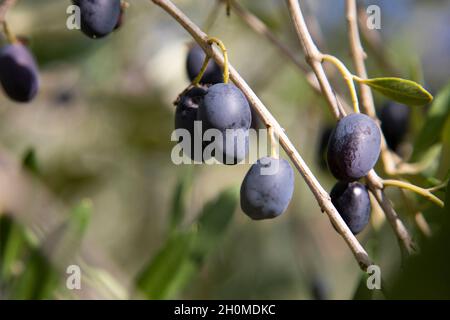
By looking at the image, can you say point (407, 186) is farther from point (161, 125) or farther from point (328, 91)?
point (161, 125)

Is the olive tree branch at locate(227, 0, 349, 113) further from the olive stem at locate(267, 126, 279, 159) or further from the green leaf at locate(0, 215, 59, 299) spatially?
the green leaf at locate(0, 215, 59, 299)

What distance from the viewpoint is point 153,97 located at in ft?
7.86

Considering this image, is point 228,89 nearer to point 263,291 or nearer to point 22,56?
point 22,56

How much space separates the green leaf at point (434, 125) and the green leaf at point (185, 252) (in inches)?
13.6

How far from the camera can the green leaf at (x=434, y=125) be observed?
130 cm

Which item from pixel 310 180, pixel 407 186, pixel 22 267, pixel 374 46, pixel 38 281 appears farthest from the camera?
pixel 374 46

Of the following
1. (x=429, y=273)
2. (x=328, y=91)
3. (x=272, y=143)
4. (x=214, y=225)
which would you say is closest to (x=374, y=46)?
(x=214, y=225)

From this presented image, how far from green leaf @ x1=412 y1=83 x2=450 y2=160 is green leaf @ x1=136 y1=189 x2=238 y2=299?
1.14ft

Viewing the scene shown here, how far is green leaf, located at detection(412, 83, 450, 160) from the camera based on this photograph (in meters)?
1.30

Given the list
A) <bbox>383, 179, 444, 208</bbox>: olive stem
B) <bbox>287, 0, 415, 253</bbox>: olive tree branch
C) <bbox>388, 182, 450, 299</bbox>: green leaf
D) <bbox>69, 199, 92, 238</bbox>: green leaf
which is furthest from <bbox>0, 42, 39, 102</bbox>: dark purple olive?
<bbox>388, 182, 450, 299</bbox>: green leaf

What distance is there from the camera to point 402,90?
101 cm

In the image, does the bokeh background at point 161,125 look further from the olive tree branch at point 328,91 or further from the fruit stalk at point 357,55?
the olive tree branch at point 328,91

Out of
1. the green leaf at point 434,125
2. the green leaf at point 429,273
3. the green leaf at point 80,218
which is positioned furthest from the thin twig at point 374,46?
the green leaf at point 429,273

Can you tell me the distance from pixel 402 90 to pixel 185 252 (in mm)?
492
